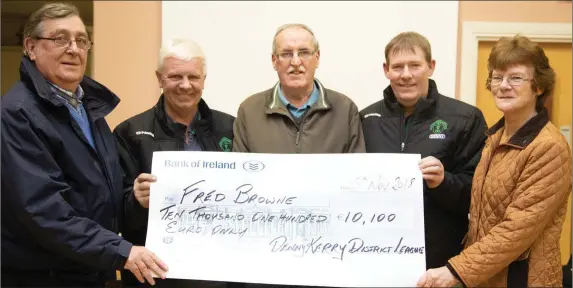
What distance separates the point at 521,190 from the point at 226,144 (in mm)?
1293

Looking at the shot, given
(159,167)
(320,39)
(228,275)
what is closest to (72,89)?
(159,167)

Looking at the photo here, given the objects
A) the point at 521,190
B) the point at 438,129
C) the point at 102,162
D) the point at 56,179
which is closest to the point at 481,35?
the point at 438,129

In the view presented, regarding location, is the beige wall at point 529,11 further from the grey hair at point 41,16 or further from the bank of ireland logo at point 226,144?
the grey hair at point 41,16

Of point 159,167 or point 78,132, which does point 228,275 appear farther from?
point 78,132

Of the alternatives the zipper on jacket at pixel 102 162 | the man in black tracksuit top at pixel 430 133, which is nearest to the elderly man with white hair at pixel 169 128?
the zipper on jacket at pixel 102 162

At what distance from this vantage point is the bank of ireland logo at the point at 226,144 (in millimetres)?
2463

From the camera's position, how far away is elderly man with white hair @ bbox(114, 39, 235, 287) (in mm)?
2332

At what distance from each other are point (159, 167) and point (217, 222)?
331mm

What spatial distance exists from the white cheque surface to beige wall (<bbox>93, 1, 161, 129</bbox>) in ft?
7.19

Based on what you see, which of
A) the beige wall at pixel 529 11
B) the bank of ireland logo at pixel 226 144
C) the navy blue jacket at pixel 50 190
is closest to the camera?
the navy blue jacket at pixel 50 190

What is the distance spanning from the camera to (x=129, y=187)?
7.58 feet

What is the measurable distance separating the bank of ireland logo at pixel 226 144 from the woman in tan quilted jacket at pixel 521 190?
105 cm

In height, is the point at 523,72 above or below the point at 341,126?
above

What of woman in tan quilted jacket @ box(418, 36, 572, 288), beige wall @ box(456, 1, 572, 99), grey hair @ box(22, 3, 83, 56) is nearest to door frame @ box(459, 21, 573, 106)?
beige wall @ box(456, 1, 572, 99)
